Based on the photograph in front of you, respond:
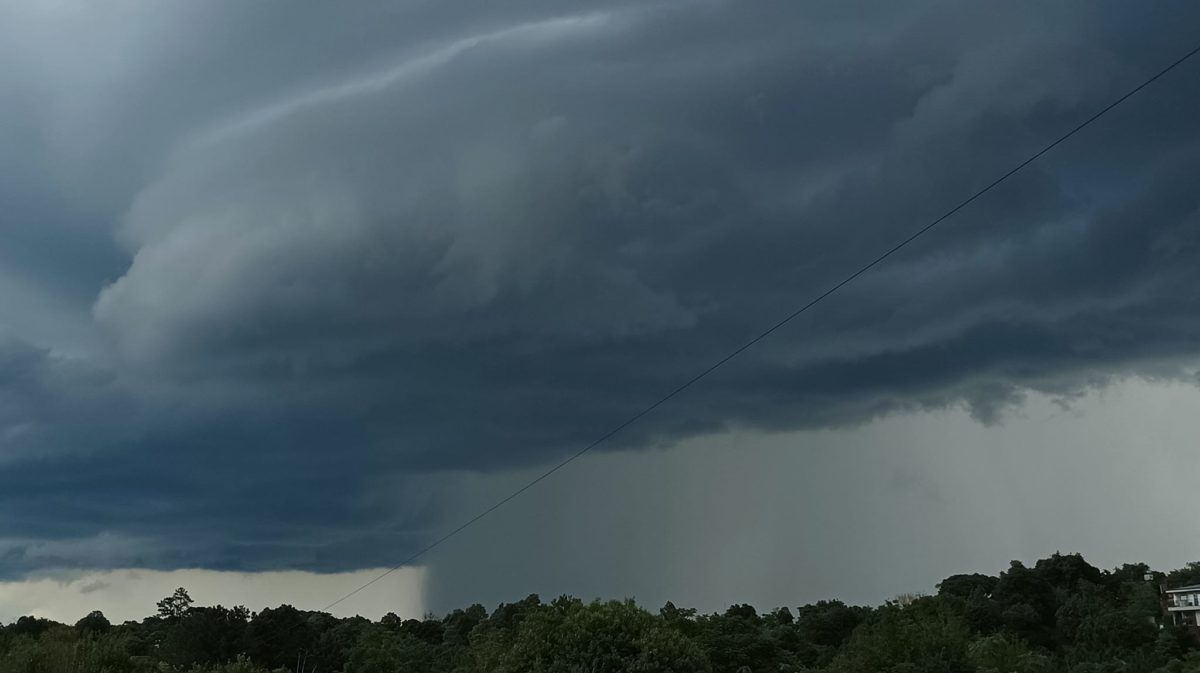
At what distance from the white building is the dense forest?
6.51 feet

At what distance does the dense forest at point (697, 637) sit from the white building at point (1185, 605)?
198 cm

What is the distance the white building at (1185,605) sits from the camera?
5217 inches

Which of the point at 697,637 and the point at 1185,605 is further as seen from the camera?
the point at 1185,605

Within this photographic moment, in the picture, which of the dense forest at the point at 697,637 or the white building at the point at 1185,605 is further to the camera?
the white building at the point at 1185,605

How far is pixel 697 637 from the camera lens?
100562mm

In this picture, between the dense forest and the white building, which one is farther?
the white building

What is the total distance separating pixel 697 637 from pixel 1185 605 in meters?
69.9

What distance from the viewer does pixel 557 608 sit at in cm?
5847

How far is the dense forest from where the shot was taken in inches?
2110

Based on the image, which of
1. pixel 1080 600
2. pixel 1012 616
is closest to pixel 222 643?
pixel 1012 616

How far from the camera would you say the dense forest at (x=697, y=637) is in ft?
176

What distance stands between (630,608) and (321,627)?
100m

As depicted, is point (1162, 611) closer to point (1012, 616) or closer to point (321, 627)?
point (1012, 616)

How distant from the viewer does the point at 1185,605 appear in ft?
443
